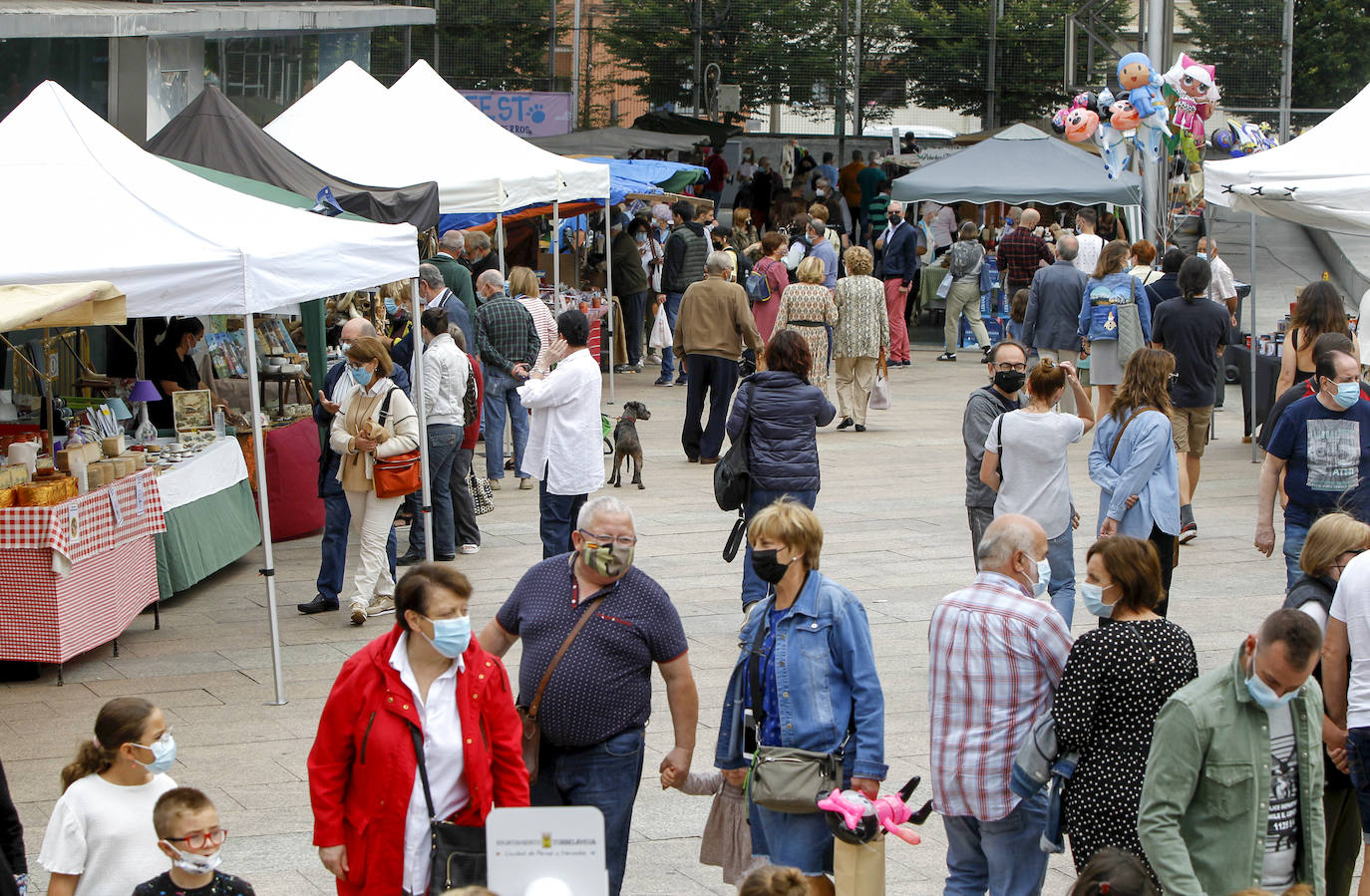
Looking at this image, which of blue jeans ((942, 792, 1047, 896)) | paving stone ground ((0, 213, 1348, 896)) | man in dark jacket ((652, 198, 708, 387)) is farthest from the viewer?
man in dark jacket ((652, 198, 708, 387))

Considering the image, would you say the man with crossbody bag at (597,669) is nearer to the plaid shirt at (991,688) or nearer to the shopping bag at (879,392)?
the plaid shirt at (991,688)

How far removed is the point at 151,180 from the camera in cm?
889

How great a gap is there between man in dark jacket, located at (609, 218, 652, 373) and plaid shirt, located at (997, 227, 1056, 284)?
15.1 ft

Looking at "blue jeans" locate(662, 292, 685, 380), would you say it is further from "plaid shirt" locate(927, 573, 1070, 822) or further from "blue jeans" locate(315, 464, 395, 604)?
"plaid shirt" locate(927, 573, 1070, 822)

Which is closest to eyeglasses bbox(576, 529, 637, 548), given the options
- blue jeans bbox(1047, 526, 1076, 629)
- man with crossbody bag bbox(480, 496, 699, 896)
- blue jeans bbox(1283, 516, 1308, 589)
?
man with crossbody bag bbox(480, 496, 699, 896)

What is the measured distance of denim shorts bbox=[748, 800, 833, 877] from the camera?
4871mm

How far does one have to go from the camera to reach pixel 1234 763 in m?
4.21

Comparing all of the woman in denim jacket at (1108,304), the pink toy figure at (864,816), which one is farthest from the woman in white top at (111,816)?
the woman in denim jacket at (1108,304)

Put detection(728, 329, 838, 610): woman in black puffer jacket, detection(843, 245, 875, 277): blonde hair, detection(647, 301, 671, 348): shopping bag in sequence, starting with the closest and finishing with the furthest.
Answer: detection(728, 329, 838, 610): woman in black puffer jacket
detection(843, 245, 875, 277): blonde hair
detection(647, 301, 671, 348): shopping bag

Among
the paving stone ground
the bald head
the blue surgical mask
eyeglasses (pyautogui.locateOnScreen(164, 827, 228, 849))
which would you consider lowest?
the paving stone ground

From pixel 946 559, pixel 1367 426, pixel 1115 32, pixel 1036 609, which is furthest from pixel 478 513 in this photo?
pixel 1115 32

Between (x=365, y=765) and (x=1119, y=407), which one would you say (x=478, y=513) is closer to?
(x=1119, y=407)

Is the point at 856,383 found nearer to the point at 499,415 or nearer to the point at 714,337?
the point at 714,337

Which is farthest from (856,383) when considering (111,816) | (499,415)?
(111,816)
